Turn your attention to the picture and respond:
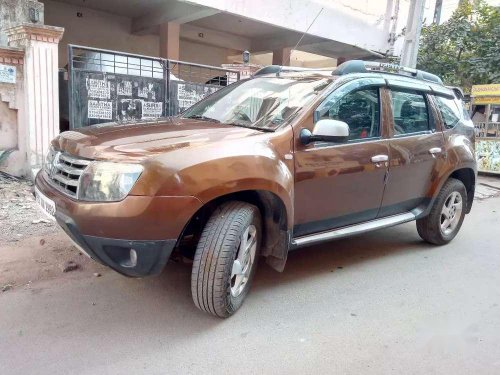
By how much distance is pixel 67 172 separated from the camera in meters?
2.73

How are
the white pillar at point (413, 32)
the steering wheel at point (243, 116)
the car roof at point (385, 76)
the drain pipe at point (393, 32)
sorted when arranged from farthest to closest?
1. the drain pipe at point (393, 32)
2. the white pillar at point (413, 32)
3. the car roof at point (385, 76)
4. the steering wheel at point (243, 116)

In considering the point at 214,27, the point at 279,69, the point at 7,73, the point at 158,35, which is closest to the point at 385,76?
the point at 279,69

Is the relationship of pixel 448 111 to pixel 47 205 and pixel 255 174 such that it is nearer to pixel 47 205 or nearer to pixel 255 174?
pixel 255 174

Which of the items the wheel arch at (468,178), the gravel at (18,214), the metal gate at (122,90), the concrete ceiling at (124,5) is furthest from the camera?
the concrete ceiling at (124,5)

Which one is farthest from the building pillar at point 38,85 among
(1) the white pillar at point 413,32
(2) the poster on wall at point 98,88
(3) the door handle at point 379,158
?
(1) the white pillar at point 413,32

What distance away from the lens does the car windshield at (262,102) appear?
329 cm

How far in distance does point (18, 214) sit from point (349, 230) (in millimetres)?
3691

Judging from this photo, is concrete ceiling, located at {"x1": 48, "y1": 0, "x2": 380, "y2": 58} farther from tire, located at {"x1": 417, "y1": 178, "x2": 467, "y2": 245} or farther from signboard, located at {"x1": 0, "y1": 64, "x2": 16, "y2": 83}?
tire, located at {"x1": 417, "y1": 178, "x2": 467, "y2": 245}

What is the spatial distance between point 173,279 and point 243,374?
51.4 inches

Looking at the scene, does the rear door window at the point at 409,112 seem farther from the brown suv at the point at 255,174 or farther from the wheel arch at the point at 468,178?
the wheel arch at the point at 468,178

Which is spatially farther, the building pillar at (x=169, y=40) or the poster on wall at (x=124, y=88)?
the building pillar at (x=169, y=40)

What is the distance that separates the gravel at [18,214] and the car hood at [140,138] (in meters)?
1.77

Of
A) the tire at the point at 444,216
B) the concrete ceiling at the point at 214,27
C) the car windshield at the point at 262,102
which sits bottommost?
the tire at the point at 444,216

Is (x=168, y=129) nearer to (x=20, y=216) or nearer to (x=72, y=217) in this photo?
(x=72, y=217)
